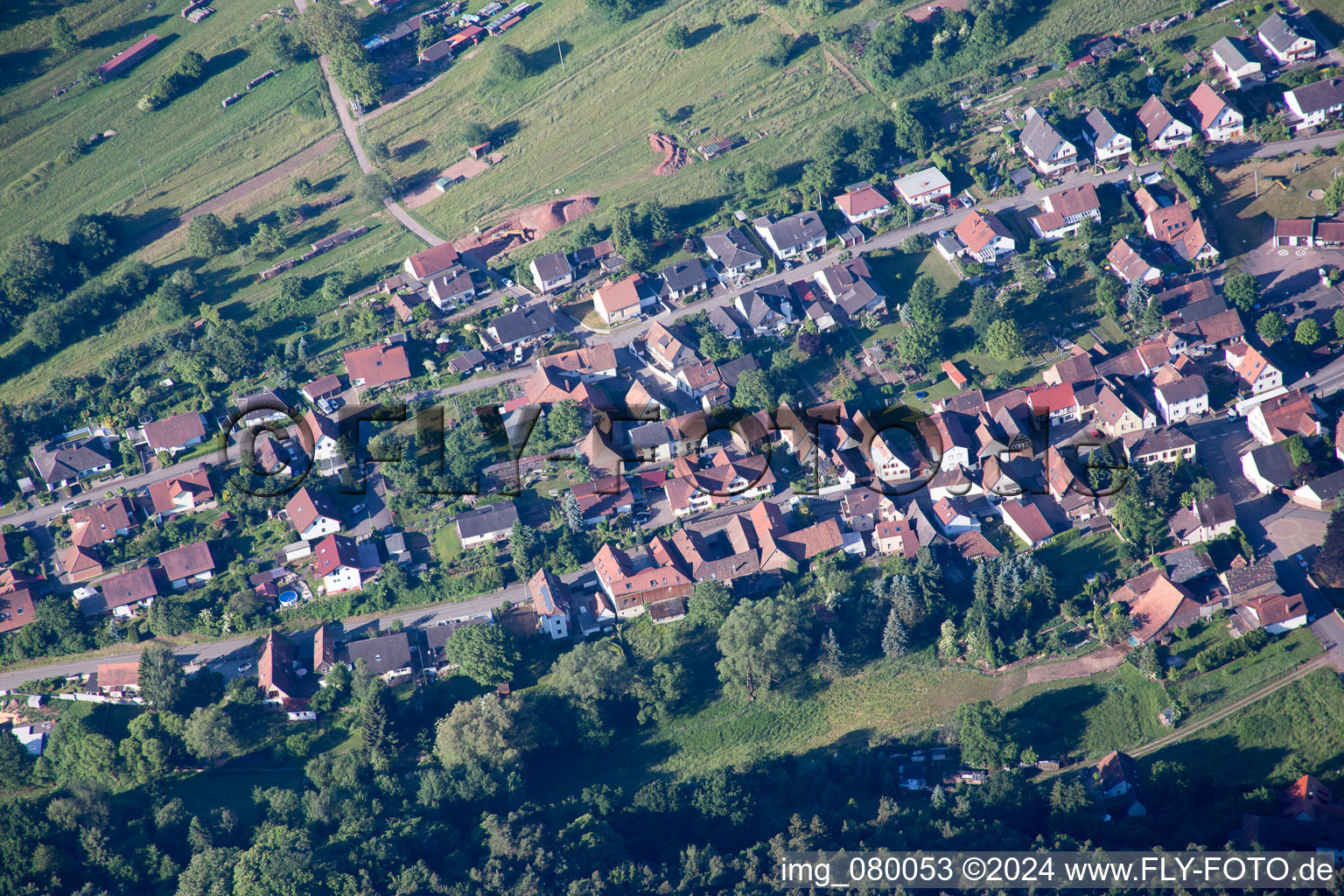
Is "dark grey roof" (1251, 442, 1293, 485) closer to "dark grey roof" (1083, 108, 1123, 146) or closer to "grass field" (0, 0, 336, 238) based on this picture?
"dark grey roof" (1083, 108, 1123, 146)

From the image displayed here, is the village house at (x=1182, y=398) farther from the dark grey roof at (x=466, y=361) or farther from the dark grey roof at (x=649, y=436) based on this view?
the dark grey roof at (x=466, y=361)

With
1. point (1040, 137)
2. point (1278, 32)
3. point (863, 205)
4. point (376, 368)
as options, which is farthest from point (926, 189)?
point (376, 368)

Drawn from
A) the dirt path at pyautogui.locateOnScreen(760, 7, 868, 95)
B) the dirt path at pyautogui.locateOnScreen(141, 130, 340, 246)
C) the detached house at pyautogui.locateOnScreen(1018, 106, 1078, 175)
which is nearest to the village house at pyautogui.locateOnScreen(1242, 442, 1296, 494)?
the detached house at pyautogui.locateOnScreen(1018, 106, 1078, 175)

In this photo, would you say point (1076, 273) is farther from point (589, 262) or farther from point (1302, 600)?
point (589, 262)

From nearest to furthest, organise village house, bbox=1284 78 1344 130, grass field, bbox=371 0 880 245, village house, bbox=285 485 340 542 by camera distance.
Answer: village house, bbox=285 485 340 542, village house, bbox=1284 78 1344 130, grass field, bbox=371 0 880 245

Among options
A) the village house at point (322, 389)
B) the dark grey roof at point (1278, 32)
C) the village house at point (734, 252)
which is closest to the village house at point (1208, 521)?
the village house at point (734, 252)

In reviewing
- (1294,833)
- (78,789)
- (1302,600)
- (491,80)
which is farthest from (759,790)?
(491,80)

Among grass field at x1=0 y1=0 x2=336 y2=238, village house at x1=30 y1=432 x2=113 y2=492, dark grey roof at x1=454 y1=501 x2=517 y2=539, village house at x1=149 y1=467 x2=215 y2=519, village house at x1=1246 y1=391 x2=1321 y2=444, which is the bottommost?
village house at x1=1246 y1=391 x2=1321 y2=444

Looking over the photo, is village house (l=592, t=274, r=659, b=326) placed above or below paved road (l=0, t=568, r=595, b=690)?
above
